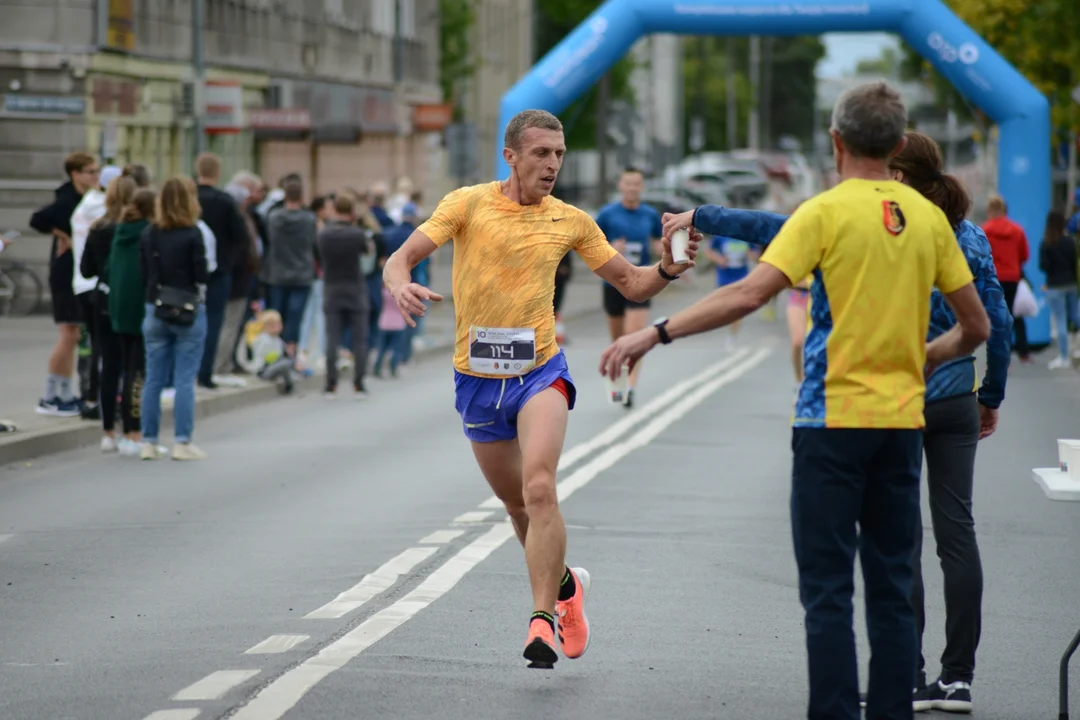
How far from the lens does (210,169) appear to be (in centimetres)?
1684

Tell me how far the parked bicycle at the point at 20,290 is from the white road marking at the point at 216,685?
22064 millimetres

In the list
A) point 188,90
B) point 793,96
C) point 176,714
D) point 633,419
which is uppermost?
point 793,96

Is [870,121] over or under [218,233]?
over

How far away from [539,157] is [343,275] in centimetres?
1154

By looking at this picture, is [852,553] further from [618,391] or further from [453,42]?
[453,42]

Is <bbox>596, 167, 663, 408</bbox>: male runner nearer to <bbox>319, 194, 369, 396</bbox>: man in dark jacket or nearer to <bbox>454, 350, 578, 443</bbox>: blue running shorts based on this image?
<bbox>319, 194, 369, 396</bbox>: man in dark jacket

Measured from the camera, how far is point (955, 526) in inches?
245

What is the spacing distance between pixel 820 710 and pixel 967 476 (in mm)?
1161

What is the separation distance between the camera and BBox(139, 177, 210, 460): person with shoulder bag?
1301 centimetres

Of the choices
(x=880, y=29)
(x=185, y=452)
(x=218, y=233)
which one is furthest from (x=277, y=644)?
(x=880, y=29)

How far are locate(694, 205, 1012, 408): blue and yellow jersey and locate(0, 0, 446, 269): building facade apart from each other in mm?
17645

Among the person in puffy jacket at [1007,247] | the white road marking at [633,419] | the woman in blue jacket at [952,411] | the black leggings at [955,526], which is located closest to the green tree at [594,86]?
the white road marking at [633,419]

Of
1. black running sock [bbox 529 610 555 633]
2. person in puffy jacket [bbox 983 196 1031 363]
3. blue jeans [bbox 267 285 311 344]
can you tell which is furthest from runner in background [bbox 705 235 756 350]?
black running sock [bbox 529 610 555 633]

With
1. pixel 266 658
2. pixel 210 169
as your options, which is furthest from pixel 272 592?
pixel 210 169
